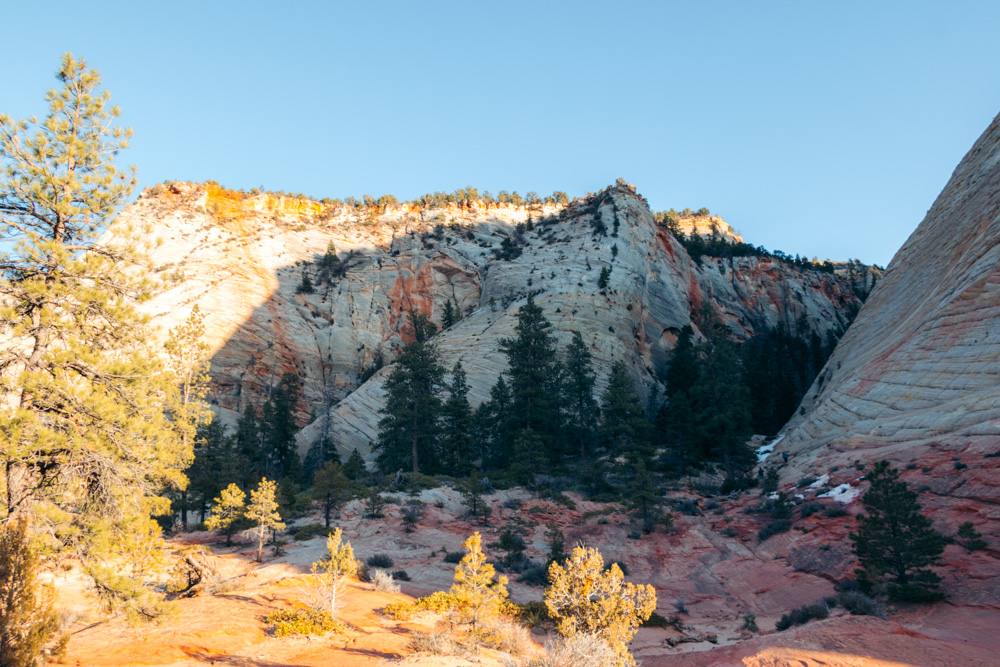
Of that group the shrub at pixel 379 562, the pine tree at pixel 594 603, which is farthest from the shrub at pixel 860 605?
the shrub at pixel 379 562

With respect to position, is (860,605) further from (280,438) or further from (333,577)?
(280,438)

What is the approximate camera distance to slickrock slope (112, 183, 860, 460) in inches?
2243

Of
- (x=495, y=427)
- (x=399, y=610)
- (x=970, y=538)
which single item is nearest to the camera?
(x=399, y=610)

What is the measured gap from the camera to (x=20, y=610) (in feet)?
24.1

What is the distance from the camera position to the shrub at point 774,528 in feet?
76.6

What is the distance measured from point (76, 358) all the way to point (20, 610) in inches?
152

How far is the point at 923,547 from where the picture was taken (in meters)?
14.6

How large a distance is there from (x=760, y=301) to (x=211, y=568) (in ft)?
290

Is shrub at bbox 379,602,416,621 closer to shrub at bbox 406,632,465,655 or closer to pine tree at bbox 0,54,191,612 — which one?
shrub at bbox 406,632,465,655

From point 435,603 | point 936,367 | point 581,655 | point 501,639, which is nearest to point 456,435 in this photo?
point 435,603

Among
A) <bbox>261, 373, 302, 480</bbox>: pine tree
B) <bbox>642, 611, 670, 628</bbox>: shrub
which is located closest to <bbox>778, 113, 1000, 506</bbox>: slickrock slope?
<bbox>642, 611, 670, 628</bbox>: shrub

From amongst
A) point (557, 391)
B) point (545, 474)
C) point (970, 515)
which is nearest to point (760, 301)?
point (557, 391)

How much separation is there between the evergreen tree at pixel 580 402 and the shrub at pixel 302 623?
103ft

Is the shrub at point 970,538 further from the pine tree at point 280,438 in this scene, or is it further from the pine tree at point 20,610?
the pine tree at point 280,438
